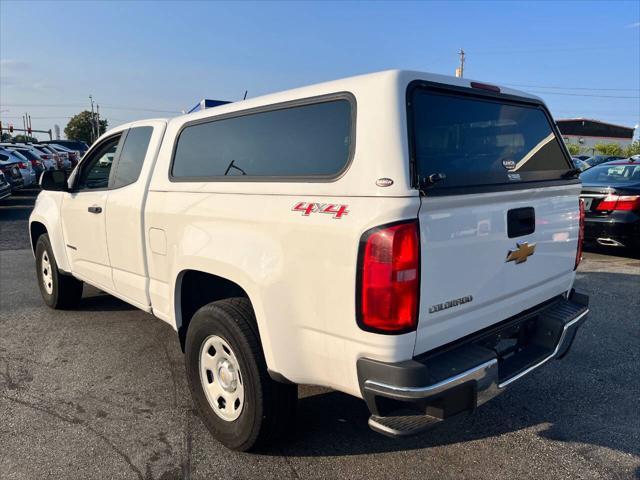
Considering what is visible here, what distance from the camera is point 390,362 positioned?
2.18 meters

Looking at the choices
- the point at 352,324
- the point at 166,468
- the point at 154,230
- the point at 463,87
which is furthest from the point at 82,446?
the point at 463,87

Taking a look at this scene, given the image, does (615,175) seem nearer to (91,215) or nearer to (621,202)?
(621,202)

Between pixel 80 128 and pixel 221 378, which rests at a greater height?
pixel 80 128

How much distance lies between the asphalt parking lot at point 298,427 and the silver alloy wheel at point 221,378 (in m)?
0.24

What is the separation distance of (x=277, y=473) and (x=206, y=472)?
1.27 feet

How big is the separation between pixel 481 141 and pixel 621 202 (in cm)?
578

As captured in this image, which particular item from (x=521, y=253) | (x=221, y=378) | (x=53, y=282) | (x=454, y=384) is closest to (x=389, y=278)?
(x=454, y=384)

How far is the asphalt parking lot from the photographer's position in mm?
2781

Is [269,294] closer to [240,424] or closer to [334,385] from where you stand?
[334,385]

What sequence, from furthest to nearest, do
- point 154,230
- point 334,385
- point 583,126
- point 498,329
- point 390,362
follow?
point 583,126
point 154,230
point 498,329
point 334,385
point 390,362

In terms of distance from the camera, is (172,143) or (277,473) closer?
(277,473)

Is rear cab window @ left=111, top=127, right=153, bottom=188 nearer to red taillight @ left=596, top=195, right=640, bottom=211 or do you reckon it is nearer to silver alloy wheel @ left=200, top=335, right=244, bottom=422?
silver alloy wheel @ left=200, top=335, right=244, bottom=422

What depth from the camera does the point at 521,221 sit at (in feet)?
8.85

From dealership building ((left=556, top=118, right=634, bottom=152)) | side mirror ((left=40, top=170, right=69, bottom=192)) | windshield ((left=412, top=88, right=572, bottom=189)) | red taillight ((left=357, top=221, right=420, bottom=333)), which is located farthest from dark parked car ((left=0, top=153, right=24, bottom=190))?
dealership building ((left=556, top=118, right=634, bottom=152))
